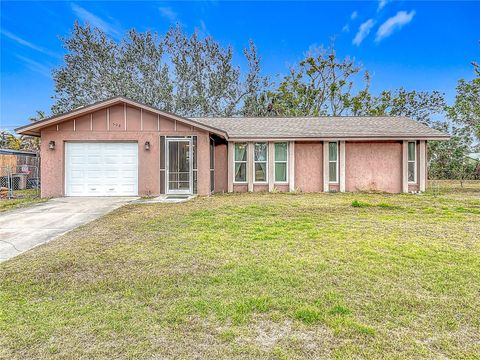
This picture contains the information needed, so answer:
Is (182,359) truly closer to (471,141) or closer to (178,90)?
(471,141)

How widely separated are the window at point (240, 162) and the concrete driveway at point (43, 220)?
540cm

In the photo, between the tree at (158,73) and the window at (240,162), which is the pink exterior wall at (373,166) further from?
the tree at (158,73)

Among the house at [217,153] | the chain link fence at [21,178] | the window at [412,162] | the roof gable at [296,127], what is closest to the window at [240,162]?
the house at [217,153]

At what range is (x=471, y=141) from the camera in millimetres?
18812

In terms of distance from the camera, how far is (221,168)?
1423cm

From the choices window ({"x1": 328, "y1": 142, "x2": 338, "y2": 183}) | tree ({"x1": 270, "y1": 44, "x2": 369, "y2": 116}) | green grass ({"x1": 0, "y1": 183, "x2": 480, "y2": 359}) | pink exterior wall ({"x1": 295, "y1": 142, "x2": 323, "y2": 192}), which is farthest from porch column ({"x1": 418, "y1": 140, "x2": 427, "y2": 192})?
tree ({"x1": 270, "y1": 44, "x2": 369, "y2": 116})

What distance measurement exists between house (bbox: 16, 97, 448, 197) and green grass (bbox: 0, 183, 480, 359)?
616 cm

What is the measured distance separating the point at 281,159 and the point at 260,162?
0.94 meters

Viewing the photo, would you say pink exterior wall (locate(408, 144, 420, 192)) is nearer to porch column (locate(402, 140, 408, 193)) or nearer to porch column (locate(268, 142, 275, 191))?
porch column (locate(402, 140, 408, 193))

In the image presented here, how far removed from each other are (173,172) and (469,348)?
1074 cm

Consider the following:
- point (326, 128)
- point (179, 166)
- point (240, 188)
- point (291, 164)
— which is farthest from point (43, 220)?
point (326, 128)

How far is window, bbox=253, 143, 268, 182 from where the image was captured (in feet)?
46.1

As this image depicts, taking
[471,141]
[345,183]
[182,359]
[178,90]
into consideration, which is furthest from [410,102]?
[182,359]

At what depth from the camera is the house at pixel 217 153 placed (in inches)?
462
